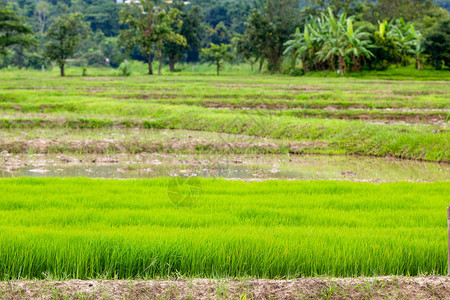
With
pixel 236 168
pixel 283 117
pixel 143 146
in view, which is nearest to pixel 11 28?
pixel 283 117

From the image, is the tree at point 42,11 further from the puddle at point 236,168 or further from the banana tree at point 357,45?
the puddle at point 236,168

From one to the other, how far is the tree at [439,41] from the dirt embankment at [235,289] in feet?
94.0

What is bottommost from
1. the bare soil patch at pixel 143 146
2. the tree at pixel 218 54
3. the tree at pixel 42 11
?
the bare soil patch at pixel 143 146

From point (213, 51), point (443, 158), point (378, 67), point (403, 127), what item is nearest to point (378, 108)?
point (403, 127)

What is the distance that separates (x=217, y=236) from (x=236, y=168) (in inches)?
183

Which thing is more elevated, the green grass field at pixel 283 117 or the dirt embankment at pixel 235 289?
the green grass field at pixel 283 117

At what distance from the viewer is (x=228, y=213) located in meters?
Result: 4.46

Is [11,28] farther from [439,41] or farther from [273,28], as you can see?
[439,41]

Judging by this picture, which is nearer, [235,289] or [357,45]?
[235,289]

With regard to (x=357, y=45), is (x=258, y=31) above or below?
above

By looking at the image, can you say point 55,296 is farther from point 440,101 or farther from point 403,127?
point 440,101

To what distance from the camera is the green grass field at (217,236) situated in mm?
3350

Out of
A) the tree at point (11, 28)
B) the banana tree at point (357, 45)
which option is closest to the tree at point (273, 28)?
the banana tree at point (357, 45)

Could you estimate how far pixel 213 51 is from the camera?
40625 millimetres
